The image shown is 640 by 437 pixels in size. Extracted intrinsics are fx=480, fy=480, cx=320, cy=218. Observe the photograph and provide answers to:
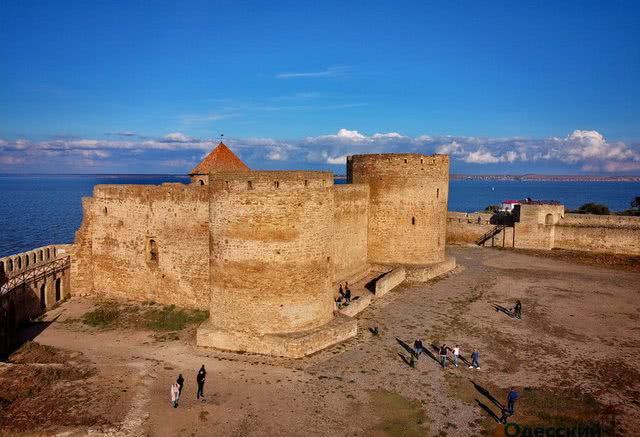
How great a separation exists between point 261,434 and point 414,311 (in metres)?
9.87

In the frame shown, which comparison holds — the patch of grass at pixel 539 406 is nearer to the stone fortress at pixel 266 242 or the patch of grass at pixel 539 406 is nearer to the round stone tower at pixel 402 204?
the stone fortress at pixel 266 242

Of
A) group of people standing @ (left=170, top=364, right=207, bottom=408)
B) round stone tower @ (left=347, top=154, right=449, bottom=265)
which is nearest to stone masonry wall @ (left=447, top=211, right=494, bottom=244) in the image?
round stone tower @ (left=347, top=154, right=449, bottom=265)

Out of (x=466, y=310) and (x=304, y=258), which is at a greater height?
(x=304, y=258)

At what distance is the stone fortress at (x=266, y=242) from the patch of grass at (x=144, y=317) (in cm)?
54

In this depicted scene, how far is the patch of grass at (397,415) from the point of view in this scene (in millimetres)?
10562

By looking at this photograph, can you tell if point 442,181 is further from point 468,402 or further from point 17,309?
point 17,309

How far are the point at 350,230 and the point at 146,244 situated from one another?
29.0ft

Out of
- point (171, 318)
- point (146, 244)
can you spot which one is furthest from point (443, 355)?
point (146, 244)

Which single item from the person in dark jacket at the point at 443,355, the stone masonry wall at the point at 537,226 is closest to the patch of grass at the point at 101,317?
the person in dark jacket at the point at 443,355

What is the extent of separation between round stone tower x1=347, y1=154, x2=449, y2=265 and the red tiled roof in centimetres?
683

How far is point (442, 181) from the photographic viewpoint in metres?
25.2

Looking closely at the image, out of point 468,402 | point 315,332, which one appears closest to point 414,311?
point 315,332

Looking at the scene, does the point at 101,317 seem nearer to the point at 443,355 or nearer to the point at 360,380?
the point at 360,380

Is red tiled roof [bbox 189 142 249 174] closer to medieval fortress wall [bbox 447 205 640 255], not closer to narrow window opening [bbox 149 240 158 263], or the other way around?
narrow window opening [bbox 149 240 158 263]
